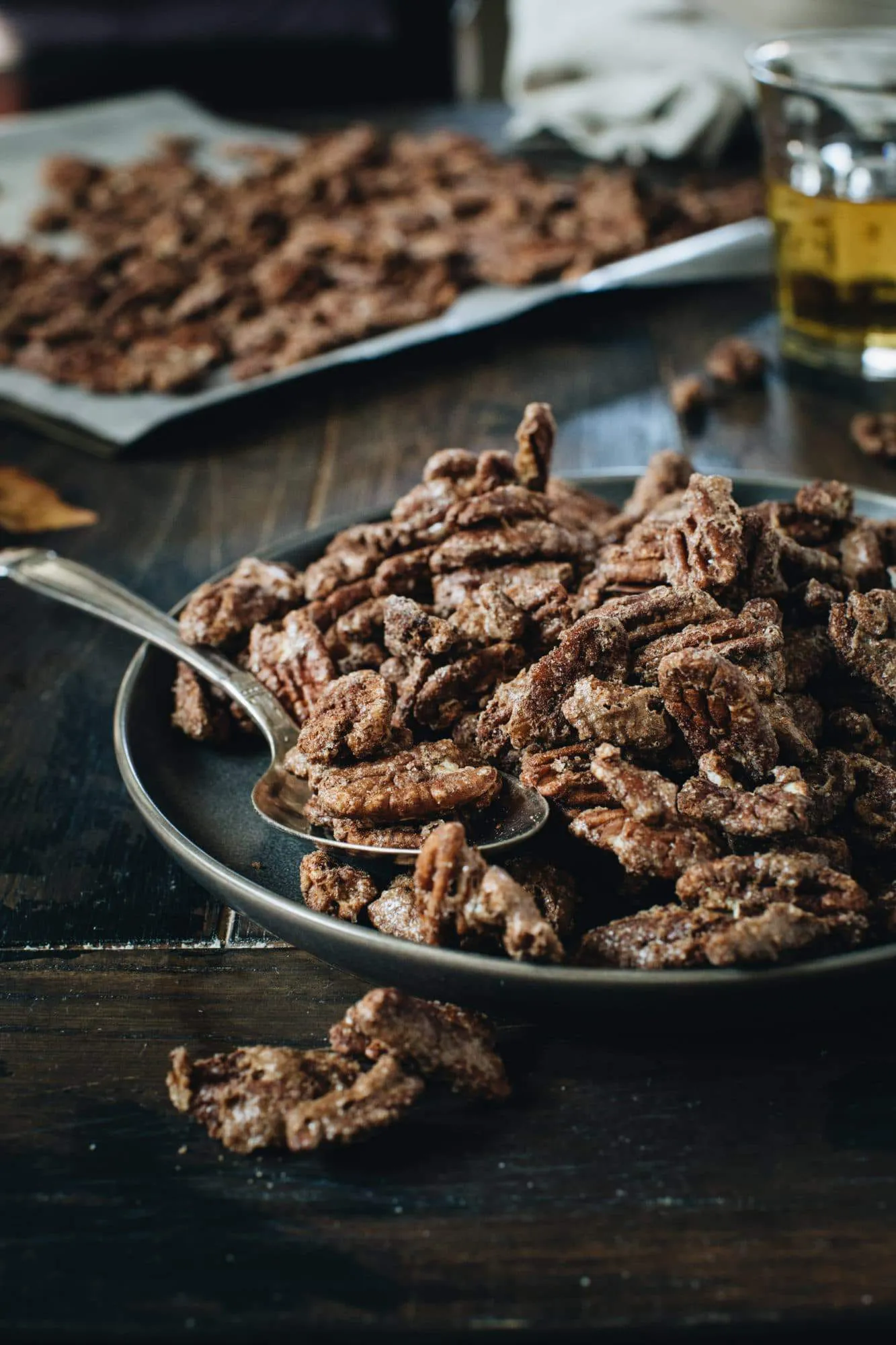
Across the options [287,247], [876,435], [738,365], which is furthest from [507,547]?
[287,247]

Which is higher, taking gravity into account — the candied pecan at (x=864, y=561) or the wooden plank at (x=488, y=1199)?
the candied pecan at (x=864, y=561)

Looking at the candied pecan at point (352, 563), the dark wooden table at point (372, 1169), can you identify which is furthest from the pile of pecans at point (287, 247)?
the dark wooden table at point (372, 1169)

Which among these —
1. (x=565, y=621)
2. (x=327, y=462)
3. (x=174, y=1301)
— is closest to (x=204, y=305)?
(x=327, y=462)

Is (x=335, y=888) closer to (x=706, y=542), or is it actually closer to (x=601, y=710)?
(x=601, y=710)

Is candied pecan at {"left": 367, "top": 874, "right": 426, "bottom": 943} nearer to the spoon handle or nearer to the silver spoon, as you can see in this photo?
the silver spoon

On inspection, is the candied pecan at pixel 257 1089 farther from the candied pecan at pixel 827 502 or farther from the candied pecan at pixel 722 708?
the candied pecan at pixel 827 502

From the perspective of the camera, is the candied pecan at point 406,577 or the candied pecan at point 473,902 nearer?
the candied pecan at point 473,902
